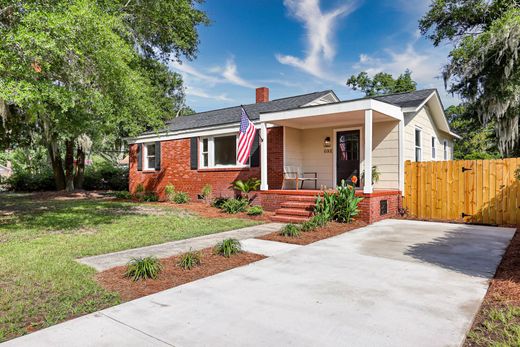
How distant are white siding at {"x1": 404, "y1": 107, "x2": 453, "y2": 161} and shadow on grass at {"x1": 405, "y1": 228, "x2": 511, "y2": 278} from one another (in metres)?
4.02

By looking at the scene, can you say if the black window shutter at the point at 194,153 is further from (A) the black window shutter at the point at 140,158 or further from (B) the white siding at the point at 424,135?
(B) the white siding at the point at 424,135

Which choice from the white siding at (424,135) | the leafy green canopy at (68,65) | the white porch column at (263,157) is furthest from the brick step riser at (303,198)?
the leafy green canopy at (68,65)

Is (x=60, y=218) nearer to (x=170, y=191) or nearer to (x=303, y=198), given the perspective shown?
(x=170, y=191)

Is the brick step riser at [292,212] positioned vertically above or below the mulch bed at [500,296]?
above

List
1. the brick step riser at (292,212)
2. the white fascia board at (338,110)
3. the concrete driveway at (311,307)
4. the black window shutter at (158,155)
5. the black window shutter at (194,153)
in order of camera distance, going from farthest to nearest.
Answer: the black window shutter at (158,155) → the black window shutter at (194,153) → the brick step riser at (292,212) → the white fascia board at (338,110) → the concrete driveway at (311,307)

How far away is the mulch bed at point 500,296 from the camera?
274cm

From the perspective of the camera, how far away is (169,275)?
4332mm

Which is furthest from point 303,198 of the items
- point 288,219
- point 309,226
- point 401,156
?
point 401,156

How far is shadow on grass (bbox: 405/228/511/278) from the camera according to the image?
185 inches

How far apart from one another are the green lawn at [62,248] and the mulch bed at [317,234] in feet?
5.55

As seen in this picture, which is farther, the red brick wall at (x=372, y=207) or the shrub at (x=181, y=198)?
the shrub at (x=181, y=198)

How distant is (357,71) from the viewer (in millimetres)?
32469

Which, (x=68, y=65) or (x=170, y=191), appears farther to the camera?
(x=170, y=191)

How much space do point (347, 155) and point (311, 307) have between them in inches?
348
